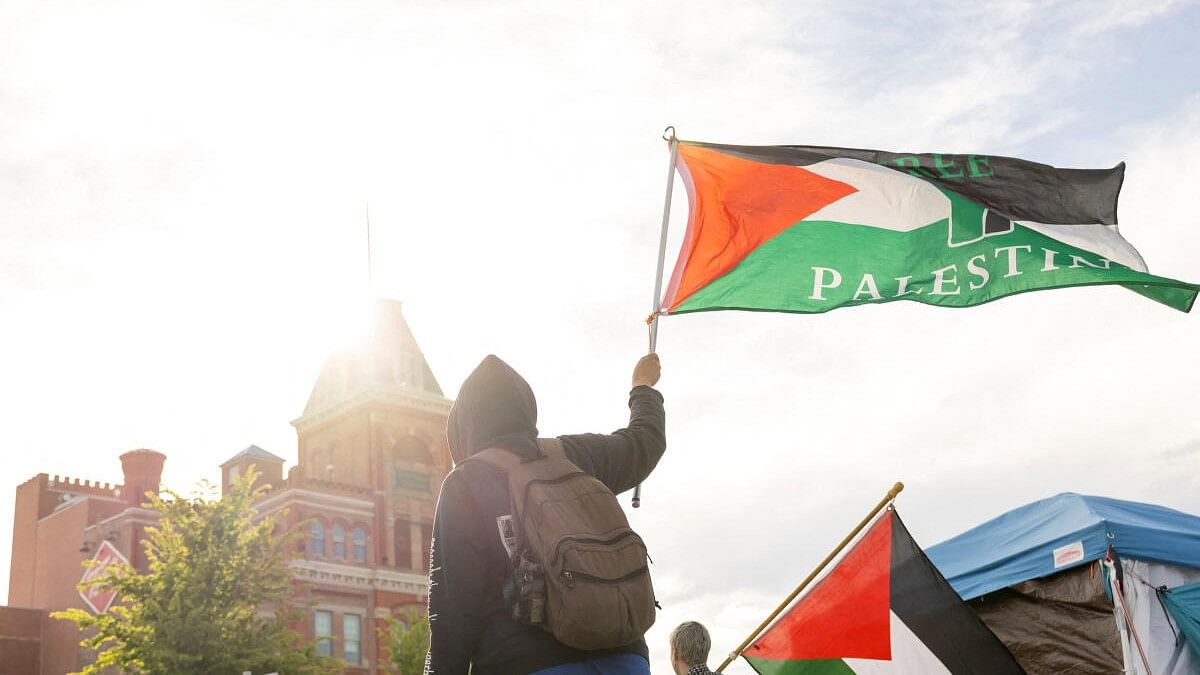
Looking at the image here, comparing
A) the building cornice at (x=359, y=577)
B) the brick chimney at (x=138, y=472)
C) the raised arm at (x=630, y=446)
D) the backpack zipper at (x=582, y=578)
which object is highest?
the brick chimney at (x=138, y=472)

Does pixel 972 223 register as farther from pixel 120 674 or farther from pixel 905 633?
pixel 120 674

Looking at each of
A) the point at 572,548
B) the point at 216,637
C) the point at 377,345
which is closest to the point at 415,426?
the point at 377,345

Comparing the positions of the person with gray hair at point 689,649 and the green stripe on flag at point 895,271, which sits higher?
the green stripe on flag at point 895,271

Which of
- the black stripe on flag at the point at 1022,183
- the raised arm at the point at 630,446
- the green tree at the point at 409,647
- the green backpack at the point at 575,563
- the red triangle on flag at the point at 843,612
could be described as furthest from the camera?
the green tree at the point at 409,647

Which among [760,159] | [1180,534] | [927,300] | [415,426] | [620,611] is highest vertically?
[415,426]

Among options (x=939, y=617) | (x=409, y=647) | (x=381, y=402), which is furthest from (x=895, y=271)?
(x=381, y=402)

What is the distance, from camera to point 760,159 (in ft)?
28.1

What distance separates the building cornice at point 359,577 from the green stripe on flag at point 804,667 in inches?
1482

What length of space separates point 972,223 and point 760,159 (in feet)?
4.83

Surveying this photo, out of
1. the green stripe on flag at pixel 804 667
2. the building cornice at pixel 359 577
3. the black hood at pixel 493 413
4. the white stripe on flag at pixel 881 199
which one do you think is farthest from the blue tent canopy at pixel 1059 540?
the building cornice at pixel 359 577

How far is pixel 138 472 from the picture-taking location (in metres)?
49.5

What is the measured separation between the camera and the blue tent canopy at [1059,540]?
950 cm

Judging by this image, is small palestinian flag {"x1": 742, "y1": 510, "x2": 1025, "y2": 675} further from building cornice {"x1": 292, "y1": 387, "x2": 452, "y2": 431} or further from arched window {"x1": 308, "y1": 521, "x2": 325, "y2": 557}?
building cornice {"x1": 292, "y1": 387, "x2": 452, "y2": 431}

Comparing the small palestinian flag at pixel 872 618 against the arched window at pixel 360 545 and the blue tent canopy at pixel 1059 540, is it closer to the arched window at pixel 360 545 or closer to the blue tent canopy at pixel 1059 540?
the blue tent canopy at pixel 1059 540
